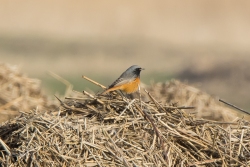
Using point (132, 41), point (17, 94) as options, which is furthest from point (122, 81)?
point (132, 41)

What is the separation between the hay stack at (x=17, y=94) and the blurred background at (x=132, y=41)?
18.8 feet

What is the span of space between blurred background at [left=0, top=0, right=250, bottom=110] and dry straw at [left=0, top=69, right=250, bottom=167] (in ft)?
37.0

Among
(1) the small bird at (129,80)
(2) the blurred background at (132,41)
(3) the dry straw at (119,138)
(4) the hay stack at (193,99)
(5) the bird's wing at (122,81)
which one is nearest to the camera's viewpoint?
(3) the dry straw at (119,138)

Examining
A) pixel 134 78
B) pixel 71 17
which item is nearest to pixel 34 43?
pixel 71 17

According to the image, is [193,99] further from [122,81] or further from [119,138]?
[119,138]

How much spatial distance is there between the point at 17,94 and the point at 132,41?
19696 millimetres

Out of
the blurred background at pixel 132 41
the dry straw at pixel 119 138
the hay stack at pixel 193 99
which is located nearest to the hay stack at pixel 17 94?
the hay stack at pixel 193 99

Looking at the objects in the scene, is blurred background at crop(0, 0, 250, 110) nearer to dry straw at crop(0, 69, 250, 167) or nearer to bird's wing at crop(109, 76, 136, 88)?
bird's wing at crop(109, 76, 136, 88)

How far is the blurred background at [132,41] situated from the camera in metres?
23.3

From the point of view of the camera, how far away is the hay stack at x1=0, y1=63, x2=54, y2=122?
1165cm

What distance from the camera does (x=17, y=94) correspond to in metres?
12.2

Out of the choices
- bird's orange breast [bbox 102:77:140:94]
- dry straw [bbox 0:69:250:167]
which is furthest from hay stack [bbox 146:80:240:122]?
dry straw [bbox 0:69:250:167]

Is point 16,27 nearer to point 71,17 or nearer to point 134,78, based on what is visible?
point 71,17

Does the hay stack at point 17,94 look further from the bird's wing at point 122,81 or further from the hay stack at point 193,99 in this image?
the bird's wing at point 122,81
